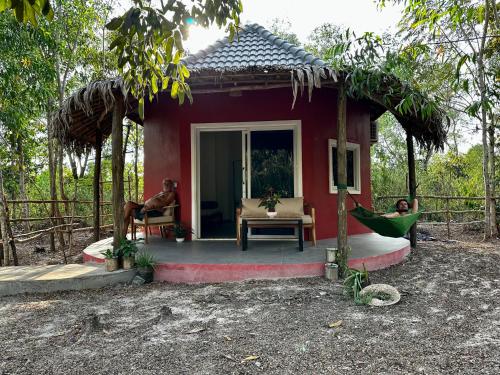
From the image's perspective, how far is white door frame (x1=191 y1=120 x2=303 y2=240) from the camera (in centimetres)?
600

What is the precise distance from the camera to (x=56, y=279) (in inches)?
161

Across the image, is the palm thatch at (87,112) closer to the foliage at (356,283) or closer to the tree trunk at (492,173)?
the foliage at (356,283)

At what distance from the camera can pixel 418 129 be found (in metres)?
6.68

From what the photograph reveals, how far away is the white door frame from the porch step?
6.49 ft

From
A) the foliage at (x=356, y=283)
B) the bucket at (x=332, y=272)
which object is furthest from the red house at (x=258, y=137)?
the foliage at (x=356, y=283)

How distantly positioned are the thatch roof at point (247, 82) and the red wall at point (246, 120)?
48 cm

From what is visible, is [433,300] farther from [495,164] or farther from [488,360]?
[495,164]

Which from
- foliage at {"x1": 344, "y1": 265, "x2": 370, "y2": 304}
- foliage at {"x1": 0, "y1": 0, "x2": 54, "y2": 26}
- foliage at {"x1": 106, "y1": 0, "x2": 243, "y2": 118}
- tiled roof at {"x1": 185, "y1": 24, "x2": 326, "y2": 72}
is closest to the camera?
foliage at {"x1": 0, "y1": 0, "x2": 54, "y2": 26}

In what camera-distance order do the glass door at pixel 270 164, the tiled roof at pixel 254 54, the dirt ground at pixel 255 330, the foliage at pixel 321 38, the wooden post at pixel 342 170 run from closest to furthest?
1. the dirt ground at pixel 255 330
2. the wooden post at pixel 342 170
3. the tiled roof at pixel 254 54
4. the glass door at pixel 270 164
5. the foliage at pixel 321 38

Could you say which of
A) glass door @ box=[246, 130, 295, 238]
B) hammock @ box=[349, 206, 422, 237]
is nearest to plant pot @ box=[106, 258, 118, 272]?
glass door @ box=[246, 130, 295, 238]

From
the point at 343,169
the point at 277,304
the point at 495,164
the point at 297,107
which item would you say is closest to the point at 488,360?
the point at 277,304

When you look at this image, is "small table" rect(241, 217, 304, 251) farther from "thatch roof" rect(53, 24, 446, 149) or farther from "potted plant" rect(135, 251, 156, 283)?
"thatch roof" rect(53, 24, 446, 149)

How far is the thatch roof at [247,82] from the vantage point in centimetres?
423

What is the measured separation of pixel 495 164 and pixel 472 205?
134 cm
